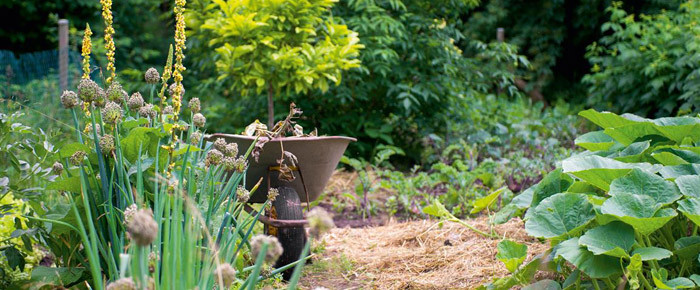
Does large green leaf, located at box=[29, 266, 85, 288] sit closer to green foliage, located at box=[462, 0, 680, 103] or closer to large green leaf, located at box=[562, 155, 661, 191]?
large green leaf, located at box=[562, 155, 661, 191]

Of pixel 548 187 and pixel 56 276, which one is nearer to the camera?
pixel 56 276

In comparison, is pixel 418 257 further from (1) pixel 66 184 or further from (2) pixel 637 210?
(1) pixel 66 184

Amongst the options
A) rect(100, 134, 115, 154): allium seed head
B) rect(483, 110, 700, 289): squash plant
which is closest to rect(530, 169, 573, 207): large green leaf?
rect(483, 110, 700, 289): squash plant

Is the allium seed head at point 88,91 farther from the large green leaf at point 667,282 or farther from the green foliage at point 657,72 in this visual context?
the green foliage at point 657,72

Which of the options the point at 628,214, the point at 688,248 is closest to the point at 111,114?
the point at 628,214

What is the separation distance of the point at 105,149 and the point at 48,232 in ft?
1.72

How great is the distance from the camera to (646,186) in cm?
165

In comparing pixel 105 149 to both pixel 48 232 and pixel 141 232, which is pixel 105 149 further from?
pixel 141 232

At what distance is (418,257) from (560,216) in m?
1.00

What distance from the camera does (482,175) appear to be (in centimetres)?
379

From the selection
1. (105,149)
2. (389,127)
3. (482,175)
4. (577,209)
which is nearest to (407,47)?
(389,127)

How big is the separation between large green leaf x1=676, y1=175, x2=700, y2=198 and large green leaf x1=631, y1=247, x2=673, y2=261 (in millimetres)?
205

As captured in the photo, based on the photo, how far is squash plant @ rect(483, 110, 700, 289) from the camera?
59.7 inches

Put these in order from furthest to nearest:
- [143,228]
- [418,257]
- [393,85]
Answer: [393,85]
[418,257]
[143,228]
